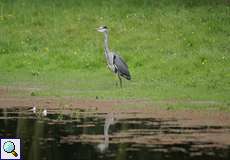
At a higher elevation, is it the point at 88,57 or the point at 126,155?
the point at 88,57

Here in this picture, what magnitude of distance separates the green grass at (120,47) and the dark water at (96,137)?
3652 millimetres

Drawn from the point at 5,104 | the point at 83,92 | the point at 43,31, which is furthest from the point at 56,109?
the point at 43,31

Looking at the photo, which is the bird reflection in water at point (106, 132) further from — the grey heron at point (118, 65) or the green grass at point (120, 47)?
the grey heron at point (118, 65)

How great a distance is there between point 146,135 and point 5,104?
5549 mm

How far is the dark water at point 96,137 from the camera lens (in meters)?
14.6

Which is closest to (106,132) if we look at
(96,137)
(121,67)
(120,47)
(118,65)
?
(96,137)

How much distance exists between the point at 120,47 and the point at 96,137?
14.3m

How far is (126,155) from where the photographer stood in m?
14.5

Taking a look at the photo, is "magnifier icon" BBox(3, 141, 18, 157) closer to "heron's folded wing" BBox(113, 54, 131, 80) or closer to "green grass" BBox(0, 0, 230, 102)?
"green grass" BBox(0, 0, 230, 102)

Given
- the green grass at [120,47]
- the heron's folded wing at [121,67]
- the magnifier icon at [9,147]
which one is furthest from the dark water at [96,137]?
the heron's folded wing at [121,67]

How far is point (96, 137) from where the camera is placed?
16.6 meters

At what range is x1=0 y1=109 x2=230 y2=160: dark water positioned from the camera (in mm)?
14594

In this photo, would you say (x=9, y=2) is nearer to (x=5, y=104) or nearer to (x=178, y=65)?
(x=178, y=65)

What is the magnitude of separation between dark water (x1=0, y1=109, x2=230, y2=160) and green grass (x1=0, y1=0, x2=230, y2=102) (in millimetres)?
3652
